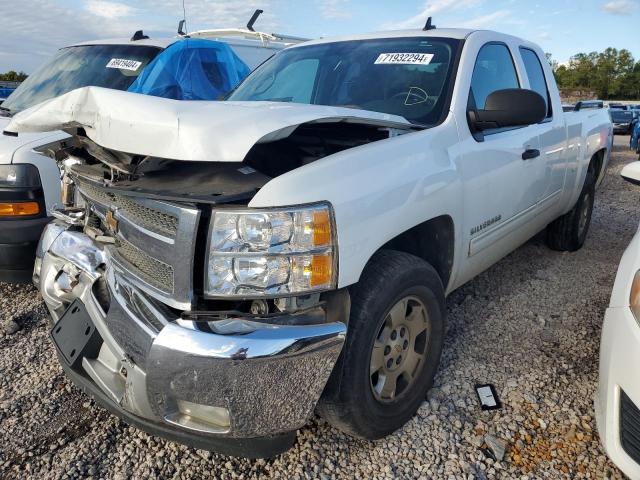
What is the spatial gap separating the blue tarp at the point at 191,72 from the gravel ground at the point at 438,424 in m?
2.19

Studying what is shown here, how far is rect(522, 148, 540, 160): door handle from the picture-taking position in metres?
3.25

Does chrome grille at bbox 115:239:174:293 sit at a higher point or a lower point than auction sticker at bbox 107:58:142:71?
lower

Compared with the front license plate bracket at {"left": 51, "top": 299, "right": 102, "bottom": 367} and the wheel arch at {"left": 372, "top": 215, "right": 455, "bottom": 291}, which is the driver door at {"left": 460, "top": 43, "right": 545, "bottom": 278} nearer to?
the wheel arch at {"left": 372, "top": 215, "right": 455, "bottom": 291}

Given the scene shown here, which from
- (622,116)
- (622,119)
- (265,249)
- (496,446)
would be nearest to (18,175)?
(265,249)

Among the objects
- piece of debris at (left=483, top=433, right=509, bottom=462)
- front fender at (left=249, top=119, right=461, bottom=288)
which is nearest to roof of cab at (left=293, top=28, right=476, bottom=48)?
front fender at (left=249, top=119, right=461, bottom=288)

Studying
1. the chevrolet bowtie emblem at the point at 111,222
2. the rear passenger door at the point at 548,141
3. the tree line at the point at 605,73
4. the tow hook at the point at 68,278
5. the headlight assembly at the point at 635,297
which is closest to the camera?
the headlight assembly at the point at 635,297

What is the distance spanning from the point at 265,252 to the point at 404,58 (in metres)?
1.80

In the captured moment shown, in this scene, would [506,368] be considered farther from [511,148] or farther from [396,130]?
[396,130]

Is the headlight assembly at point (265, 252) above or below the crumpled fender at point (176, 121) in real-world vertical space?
below

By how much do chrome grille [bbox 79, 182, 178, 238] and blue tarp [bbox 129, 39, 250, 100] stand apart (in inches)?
106

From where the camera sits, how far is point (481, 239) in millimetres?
2918

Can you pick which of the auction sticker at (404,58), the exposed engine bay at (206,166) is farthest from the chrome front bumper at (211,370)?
the auction sticker at (404,58)

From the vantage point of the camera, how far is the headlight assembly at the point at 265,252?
5.69ft

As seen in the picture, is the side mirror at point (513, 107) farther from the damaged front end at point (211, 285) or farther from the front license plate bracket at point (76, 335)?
the front license plate bracket at point (76, 335)
